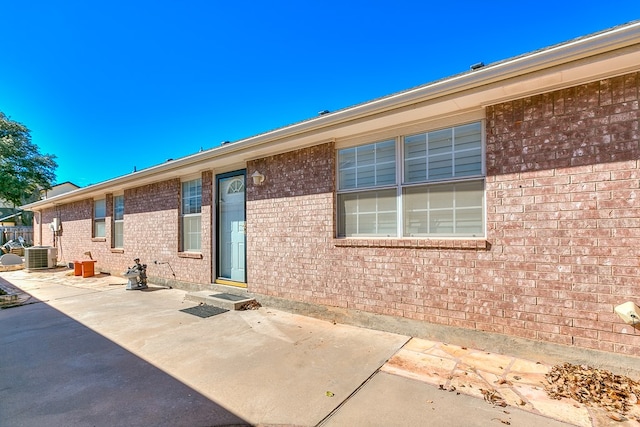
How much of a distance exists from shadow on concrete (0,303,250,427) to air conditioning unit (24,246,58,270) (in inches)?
417

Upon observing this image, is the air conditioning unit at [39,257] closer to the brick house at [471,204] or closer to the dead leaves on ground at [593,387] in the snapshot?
the brick house at [471,204]

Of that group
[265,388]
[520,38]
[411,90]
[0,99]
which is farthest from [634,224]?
[0,99]

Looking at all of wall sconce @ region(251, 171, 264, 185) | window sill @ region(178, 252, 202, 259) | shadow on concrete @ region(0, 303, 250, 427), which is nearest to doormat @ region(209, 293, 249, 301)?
window sill @ region(178, 252, 202, 259)

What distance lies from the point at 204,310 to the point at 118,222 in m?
7.06

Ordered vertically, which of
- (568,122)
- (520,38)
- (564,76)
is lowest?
(568,122)

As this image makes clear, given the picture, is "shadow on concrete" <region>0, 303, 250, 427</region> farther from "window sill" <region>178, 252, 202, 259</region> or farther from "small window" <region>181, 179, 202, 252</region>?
"small window" <region>181, 179, 202, 252</region>

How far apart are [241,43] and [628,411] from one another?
11.2 meters

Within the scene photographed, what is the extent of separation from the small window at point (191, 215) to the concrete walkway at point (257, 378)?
3.02m

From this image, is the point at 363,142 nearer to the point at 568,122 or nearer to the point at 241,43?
the point at 568,122

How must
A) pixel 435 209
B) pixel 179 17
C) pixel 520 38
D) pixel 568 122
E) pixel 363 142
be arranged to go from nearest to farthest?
pixel 568 122
pixel 435 209
pixel 363 142
pixel 520 38
pixel 179 17

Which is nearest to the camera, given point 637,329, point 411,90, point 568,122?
point 637,329

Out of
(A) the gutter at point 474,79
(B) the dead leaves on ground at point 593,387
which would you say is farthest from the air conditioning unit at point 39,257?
(B) the dead leaves on ground at point 593,387

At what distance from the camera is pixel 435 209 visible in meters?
4.13

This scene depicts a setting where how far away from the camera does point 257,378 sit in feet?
10.0
